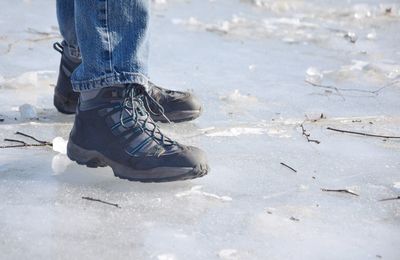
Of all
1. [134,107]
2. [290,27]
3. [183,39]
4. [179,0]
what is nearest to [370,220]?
[134,107]

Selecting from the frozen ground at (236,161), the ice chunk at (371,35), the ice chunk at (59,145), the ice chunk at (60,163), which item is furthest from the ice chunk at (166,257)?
the ice chunk at (371,35)

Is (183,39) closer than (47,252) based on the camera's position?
No

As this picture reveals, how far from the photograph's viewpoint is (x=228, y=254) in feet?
4.76

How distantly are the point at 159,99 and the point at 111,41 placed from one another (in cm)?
48

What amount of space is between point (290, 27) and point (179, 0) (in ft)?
2.51

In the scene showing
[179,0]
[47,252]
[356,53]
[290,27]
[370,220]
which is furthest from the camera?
[179,0]

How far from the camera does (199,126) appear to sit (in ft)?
7.31

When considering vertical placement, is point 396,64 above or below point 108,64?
below

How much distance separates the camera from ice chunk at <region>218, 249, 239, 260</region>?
144cm

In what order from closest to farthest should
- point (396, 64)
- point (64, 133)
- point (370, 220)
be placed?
point (370, 220)
point (64, 133)
point (396, 64)

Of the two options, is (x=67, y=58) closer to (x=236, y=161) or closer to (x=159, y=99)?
(x=159, y=99)

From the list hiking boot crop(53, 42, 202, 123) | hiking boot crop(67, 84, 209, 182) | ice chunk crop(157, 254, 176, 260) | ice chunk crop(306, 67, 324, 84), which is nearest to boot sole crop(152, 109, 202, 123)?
hiking boot crop(53, 42, 202, 123)

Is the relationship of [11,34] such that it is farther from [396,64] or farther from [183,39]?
[396,64]

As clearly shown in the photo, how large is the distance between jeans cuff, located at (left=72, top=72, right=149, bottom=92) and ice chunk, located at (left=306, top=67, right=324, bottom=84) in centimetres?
114
